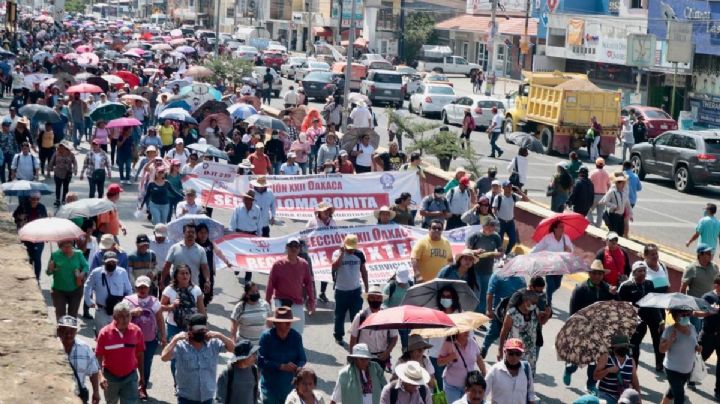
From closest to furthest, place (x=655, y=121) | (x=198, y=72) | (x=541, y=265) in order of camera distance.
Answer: (x=541, y=265), (x=655, y=121), (x=198, y=72)

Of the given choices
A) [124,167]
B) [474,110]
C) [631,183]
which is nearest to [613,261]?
[631,183]

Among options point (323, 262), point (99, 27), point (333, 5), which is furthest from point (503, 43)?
point (323, 262)

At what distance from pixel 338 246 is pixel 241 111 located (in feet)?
45.7

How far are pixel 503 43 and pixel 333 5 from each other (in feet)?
79.8

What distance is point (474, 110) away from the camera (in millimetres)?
45031

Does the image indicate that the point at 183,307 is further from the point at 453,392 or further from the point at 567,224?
the point at 567,224

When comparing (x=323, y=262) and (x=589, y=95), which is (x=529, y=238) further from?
(x=589, y=95)

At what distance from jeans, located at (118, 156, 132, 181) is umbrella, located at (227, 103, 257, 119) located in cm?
382

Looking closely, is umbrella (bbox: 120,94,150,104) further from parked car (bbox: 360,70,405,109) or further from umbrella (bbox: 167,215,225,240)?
parked car (bbox: 360,70,405,109)

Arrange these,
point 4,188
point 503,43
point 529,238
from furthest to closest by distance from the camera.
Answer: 1. point 503,43
2. point 529,238
3. point 4,188

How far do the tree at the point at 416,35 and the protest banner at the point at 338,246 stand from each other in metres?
69.1

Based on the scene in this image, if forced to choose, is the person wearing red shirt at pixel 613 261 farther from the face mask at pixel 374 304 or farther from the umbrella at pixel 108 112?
the umbrella at pixel 108 112

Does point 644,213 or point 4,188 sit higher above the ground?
point 4,188

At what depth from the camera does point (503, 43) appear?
77.8 metres
